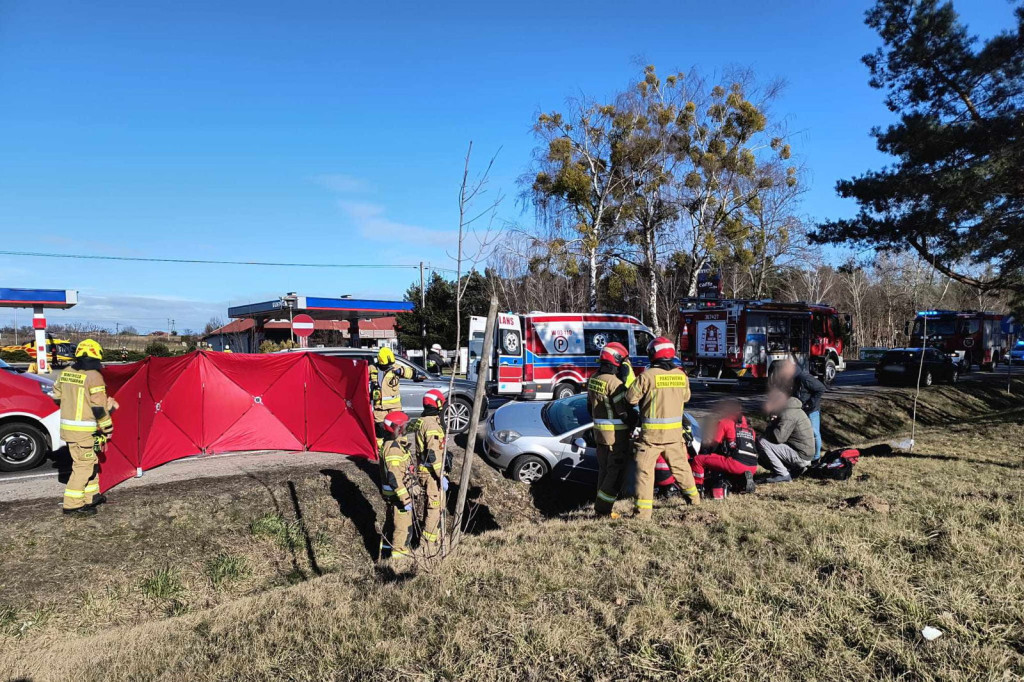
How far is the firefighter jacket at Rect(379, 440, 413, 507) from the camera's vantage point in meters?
5.36

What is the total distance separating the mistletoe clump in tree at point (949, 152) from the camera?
37.5 ft

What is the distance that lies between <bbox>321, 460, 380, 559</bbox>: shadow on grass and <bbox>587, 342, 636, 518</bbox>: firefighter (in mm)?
2722

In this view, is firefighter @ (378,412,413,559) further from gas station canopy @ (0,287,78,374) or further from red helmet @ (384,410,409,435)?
gas station canopy @ (0,287,78,374)

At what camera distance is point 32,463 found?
7734mm

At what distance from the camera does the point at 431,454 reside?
216 inches

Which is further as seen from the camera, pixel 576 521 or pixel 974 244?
pixel 974 244

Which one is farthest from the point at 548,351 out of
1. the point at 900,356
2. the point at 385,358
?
the point at 900,356

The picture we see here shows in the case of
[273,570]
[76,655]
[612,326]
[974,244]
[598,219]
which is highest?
[598,219]

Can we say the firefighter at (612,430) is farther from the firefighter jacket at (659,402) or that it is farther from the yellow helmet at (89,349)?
the yellow helmet at (89,349)

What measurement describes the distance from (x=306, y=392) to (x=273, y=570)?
305 cm

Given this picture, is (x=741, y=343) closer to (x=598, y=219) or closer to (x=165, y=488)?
(x=598, y=219)

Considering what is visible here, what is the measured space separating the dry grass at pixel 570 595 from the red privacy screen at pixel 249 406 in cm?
144

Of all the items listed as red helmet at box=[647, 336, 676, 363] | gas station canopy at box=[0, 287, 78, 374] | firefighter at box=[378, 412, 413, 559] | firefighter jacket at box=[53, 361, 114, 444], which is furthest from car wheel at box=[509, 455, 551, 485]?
gas station canopy at box=[0, 287, 78, 374]

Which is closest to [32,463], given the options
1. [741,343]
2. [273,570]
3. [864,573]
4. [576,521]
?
[273,570]
